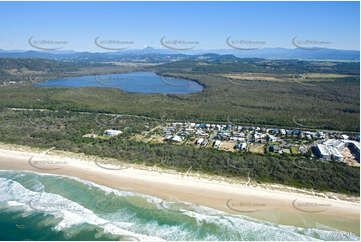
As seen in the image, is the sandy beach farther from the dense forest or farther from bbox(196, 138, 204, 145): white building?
bbox(196, 138, 204, 145): white building

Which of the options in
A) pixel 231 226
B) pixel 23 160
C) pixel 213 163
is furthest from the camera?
pixel 23 160

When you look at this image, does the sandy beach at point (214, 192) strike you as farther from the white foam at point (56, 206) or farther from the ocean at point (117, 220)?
the white foam at point (56, 206)

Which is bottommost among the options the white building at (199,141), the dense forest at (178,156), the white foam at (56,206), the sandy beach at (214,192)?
the white foam at (56,206)

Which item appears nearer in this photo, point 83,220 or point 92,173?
point 83,220

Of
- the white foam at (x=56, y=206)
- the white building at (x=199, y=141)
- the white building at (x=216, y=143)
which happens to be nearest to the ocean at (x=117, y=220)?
the white foam at (x=56, y=206)

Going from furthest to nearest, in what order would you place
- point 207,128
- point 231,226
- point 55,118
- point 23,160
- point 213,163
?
point 55,118
point 207,128
point 23,160
point 213,163
point 231,226

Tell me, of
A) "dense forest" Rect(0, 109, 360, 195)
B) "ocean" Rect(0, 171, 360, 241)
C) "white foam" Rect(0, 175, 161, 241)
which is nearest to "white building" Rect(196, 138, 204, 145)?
"dense forest" Rect(0, 109, 360, 195)

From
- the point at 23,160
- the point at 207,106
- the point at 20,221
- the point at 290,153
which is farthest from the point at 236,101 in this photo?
the point at 20,221

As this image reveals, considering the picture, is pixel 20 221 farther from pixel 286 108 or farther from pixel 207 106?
pixel 286 108

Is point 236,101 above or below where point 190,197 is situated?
above
